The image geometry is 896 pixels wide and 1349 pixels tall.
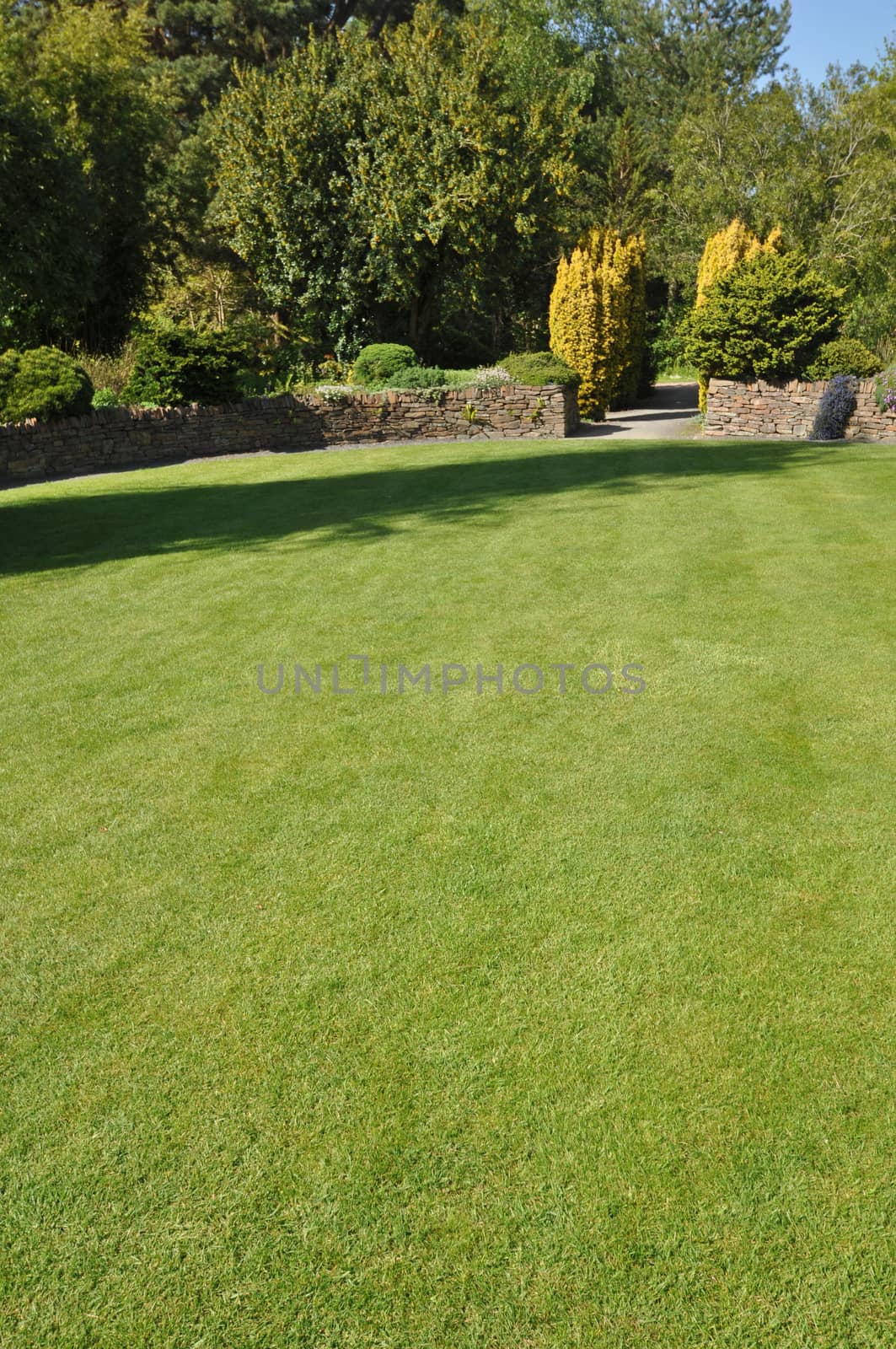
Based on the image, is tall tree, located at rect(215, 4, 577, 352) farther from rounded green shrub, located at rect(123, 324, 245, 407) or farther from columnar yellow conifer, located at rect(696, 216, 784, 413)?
rounded green shrub, located at rect(123, 324, 245, 407)

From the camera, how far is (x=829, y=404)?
1538 centimetres

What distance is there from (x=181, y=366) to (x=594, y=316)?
28.7ft

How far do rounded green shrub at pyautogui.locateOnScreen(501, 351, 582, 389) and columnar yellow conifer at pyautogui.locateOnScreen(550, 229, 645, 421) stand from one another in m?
1.61

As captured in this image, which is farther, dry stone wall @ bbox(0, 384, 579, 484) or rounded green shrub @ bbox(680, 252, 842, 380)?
rounded green shrub @ bbox(680, 252, 842, 380)

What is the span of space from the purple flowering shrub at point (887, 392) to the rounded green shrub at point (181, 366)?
10973 mm

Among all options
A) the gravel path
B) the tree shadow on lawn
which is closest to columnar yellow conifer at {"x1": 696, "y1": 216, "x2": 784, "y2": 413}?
the gravel path

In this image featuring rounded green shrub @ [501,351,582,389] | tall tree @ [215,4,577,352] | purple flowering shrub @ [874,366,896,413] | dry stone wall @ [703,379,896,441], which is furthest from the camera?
tall tree @ [215,4,577,352]

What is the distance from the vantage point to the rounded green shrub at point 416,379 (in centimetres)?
1742

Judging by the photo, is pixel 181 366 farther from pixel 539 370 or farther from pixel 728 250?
pixel 728 250

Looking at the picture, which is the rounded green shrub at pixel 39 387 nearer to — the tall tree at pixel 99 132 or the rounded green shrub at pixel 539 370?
the tall tree at pixel 99 132

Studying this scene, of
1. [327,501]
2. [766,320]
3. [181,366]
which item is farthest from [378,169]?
[327,501]

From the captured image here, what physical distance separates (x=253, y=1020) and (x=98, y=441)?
1409 centimetres

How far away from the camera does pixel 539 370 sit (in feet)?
56.3

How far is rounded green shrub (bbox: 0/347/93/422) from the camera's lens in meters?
14.5
